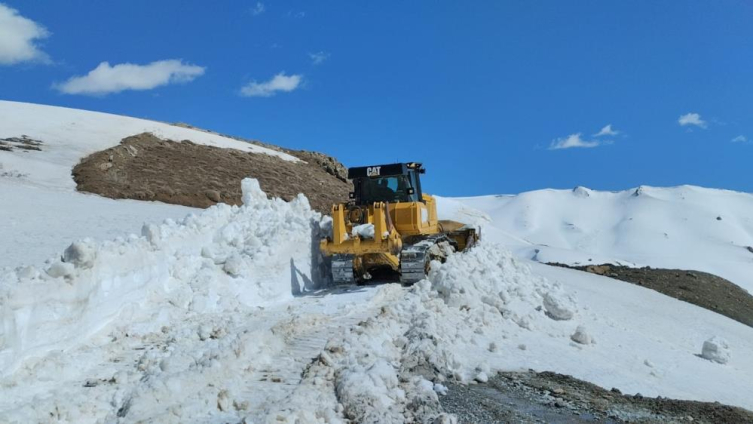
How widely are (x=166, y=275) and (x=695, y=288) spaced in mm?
17002

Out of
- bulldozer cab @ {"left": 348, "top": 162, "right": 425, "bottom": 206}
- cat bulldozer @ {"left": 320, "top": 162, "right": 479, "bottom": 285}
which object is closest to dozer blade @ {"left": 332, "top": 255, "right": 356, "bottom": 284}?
cat bulldozer @ {"left": 320, "top": 162, "right": 479, "bottom": 285}

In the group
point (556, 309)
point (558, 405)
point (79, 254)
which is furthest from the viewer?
point (556, 309)

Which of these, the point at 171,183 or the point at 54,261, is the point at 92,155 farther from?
the point at 54,261

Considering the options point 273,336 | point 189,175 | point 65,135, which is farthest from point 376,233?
point 65,135

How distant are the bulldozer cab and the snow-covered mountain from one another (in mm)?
1022

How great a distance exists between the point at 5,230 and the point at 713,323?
1533 centimetres

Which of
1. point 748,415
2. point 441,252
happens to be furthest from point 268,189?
point 748,415

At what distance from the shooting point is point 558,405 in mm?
5520

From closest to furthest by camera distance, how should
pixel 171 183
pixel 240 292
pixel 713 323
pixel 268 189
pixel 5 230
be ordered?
pixel 240 292, pixel 5 230, pixel 713 323, pixel 171 183, pixel 268 189

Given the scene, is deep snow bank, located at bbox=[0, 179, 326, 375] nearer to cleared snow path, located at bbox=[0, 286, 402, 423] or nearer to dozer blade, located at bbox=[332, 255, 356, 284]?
cleared snow path, located at bbox=[0, 286, 402, 423]

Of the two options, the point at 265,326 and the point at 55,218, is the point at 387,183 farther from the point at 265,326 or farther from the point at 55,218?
the point at 55,218

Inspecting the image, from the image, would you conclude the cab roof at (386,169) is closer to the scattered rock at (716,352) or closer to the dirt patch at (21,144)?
the scattered rock at (716,352)

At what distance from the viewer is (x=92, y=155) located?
792 inches

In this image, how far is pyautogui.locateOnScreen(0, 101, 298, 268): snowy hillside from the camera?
9.46 meters
